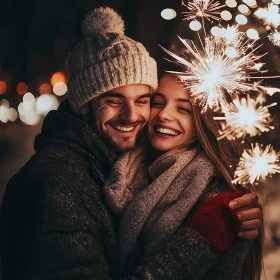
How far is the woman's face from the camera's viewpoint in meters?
2.82

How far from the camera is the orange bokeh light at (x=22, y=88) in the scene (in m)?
9.34

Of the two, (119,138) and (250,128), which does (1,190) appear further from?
(250,128)

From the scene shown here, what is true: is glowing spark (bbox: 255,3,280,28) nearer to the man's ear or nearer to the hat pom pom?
the hat pom pom

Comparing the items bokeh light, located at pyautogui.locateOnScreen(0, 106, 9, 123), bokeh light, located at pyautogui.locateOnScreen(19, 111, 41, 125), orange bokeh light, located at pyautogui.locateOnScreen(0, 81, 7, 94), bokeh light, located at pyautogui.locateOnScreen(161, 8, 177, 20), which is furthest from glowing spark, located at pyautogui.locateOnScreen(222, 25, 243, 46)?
bokeh light, located at pyautogui.locateOnScreen(19, 111, 41, 125)

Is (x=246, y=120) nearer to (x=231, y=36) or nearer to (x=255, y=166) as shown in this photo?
(x=255, y=166)

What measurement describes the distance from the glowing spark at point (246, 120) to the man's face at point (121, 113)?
516mm

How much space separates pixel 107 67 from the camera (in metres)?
2.75

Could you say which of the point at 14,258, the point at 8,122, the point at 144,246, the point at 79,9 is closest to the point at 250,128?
the point at 144,246

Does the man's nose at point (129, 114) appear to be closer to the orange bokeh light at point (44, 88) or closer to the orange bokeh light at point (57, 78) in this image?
the orange bokeh light at point (57, 78)

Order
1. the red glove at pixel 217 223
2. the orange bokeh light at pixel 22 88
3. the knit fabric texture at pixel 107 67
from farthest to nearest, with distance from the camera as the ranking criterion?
1. the orange bokeh light at pixel 22 88
2. the knit fabric texture at pixel 107 67
3. the red glove at pixel 217 223

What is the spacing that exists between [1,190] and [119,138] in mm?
3034

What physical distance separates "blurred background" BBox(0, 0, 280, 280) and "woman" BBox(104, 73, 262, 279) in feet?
1.54

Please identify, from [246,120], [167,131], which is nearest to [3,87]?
[167,131]

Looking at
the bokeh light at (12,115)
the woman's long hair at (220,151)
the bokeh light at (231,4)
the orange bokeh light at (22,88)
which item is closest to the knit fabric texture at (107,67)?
the woman's long hair at (220,151)
